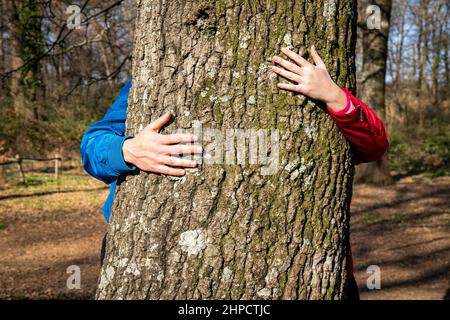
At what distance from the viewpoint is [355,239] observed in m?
8.01

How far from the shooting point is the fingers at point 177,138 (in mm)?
1880

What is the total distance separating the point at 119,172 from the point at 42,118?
17.9 m

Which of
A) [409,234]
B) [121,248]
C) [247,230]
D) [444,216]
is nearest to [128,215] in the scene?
[121,248]

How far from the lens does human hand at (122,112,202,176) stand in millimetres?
1879

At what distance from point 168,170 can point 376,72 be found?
11.3 m

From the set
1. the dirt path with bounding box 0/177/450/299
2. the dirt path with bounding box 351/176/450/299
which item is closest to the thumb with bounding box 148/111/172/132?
the dirt path with bounding box 0/177/450/299

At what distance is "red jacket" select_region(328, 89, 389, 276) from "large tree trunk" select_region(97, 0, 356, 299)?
0.18 ft

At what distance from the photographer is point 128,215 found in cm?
199

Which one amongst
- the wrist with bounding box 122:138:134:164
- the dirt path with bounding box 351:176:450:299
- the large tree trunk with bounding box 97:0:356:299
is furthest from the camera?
the dirt path with bounding box 351:176:450:299

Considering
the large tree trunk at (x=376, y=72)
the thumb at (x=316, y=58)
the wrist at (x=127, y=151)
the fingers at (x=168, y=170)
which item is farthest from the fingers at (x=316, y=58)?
the large tree trunk at (x=376, y=72)

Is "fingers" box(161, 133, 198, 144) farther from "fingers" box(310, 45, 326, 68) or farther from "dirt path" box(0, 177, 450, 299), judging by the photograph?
"dirt path" box(0, 177, 450, 299)

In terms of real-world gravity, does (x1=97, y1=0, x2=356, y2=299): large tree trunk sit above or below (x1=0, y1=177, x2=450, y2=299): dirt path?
above

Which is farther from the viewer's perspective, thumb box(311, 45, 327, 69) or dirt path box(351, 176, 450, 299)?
dirt path box(351, 176, 450, 299)

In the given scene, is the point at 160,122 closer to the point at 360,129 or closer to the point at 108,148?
the point at 108,148
